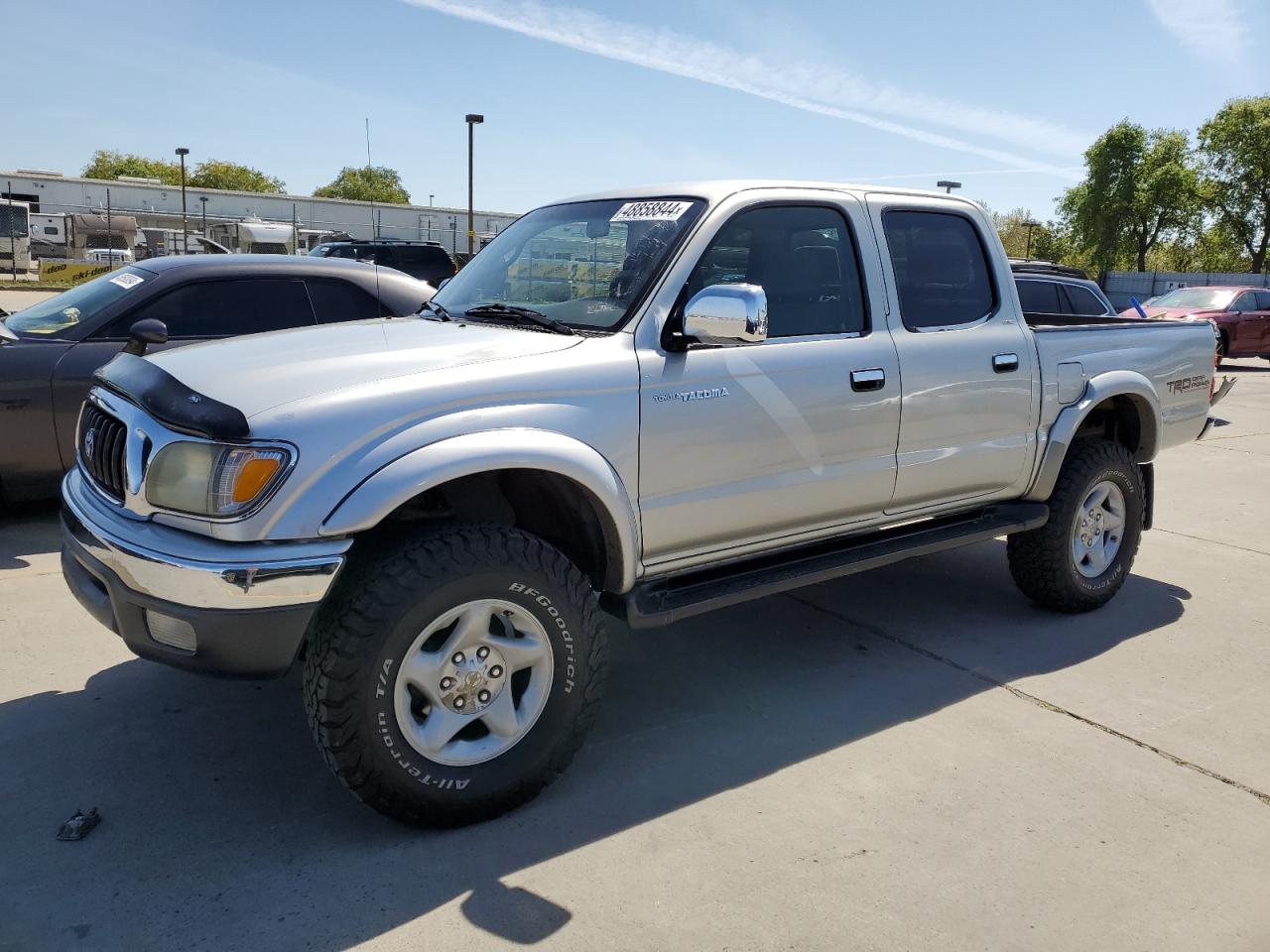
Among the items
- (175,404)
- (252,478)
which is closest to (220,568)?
(252,478)

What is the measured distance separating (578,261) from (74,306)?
399 cm

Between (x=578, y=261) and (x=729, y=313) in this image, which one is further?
(x=578, y=261)

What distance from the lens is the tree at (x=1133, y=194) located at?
181ft

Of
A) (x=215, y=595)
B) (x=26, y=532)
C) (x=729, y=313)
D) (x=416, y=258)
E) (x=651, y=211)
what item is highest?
(x=416, y=258)

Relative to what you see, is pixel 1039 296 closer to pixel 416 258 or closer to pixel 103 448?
pixel 103 448

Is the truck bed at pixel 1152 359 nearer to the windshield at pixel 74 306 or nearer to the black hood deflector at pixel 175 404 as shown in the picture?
the black hood deflector at pixel 175 404

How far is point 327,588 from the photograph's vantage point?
2656 mm

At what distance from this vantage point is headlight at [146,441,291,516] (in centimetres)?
262

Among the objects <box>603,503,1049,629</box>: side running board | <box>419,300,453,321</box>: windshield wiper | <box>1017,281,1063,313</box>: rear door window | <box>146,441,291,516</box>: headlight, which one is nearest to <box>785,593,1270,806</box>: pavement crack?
<box>603,503,1049,629</box>: side running board

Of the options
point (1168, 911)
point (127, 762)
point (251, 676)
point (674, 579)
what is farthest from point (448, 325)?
point (1168, 911)

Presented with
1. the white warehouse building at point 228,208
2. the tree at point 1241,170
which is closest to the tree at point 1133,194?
the tree at point 1241,170

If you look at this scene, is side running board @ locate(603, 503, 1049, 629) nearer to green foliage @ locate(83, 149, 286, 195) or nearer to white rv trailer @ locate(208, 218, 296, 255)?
white rv trailer @ locate(208, 218, 296, 255)

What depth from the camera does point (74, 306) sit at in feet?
20.0

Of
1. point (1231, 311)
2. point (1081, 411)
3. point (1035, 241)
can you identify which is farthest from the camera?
point (1035, 241)
